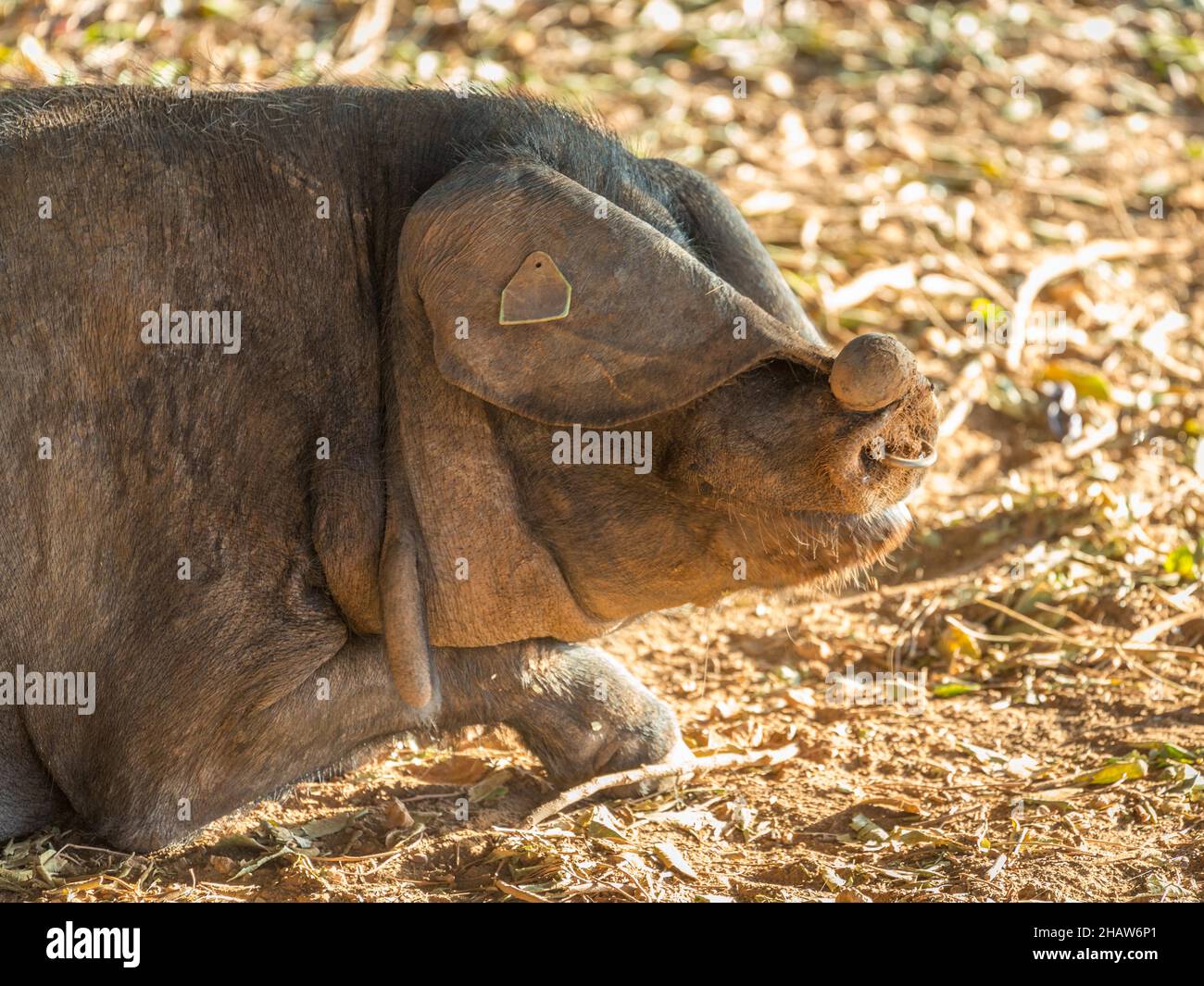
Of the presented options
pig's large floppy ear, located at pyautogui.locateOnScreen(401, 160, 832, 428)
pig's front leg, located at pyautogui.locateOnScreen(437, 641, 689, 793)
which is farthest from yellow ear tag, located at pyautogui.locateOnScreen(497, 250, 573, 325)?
pig's front leg, located at pyautogui.locateOnScreen(437, 641, 689, 793)

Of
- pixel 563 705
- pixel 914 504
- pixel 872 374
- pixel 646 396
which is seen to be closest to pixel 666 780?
pixel 563 705

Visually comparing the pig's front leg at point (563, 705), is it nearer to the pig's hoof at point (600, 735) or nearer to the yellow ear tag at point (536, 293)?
the pig's hoof at point (600, 735)

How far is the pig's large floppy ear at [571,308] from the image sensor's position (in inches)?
147

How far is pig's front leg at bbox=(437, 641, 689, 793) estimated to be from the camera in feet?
14.2

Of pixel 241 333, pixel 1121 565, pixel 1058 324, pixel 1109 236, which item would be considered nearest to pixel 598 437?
pixel 241 333

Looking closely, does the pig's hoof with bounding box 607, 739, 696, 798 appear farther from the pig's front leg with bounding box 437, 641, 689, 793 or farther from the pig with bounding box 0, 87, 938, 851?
the pig with bounding box 0, 87, 938, 851

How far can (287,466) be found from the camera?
13.5 feet

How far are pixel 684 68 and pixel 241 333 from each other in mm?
6969

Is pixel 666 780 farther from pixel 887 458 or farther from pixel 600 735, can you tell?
pixel 887 458

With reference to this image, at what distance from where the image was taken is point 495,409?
407cm

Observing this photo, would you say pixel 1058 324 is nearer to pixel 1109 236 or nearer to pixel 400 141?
pixel 1109 236

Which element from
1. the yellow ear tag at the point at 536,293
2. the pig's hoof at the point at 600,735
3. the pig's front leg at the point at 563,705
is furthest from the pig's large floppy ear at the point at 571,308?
the pig's hoof at the point at 600,735

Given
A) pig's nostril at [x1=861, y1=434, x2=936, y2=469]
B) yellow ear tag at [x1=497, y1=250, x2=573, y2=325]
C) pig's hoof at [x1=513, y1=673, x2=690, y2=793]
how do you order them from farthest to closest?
pig's hoof at [x1=513, y1=673, x2=690, y2=793] < yellow ear tag at [x1=497, y1=250, x2=573, y2=325] < pig's nostril at [x1=861, y1=434, x2=936, y2=469]

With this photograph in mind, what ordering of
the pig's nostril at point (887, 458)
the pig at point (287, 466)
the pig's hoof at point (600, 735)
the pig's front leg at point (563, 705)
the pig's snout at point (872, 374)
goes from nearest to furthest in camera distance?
the pig's snout at point (872, 374) → the pig's nostril at point (887, 458) → the pig at point (287, 466) → the pig's front leg at point (563, 705) → the pig's hoof at point (600, 735)
